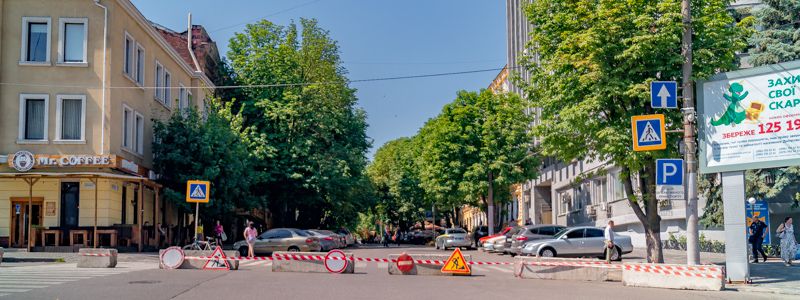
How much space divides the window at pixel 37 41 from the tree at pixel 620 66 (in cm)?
2147

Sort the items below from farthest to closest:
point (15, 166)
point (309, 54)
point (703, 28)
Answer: point (309, 54), point (15, 166), point (703, 28)

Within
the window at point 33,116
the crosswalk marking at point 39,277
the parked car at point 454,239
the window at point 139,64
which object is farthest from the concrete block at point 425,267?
the parked car at point 454,239

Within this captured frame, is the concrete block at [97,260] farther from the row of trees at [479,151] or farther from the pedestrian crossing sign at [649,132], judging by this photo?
the row of trees at [479,151]

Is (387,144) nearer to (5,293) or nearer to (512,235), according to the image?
(512,235)

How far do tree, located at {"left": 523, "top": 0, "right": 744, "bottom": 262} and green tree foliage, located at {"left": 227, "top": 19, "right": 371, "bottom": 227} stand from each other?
88.3 ft

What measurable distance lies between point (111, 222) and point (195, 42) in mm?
21392

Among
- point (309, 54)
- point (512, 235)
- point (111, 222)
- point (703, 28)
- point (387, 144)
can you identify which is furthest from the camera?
point (387, 144)

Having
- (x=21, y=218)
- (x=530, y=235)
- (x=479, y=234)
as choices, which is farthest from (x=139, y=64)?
(x=479, y=234)

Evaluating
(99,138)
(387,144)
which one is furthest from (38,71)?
(387,144)

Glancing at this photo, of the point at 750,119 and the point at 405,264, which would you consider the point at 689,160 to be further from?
the point at 405,264

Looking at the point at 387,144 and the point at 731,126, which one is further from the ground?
the point at 387,144

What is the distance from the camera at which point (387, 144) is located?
102 m

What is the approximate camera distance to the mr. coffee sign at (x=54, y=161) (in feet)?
100

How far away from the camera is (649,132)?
59.7 feet
